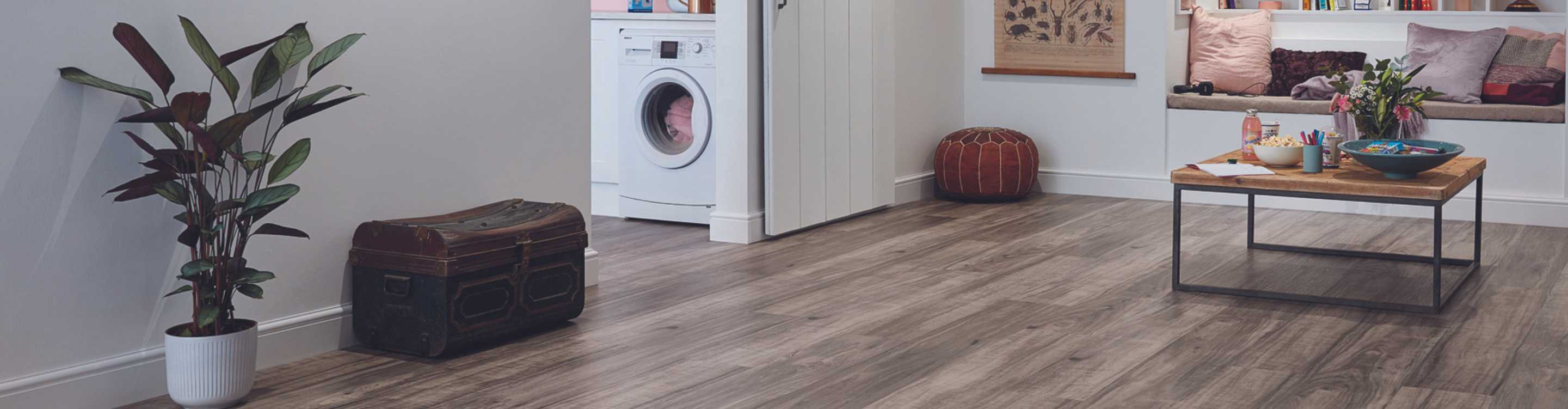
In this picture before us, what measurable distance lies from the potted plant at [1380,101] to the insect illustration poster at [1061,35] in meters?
2.17

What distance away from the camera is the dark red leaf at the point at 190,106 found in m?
2.79

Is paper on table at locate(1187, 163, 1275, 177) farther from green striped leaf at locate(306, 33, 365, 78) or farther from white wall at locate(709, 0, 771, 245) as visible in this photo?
green striped leaf at locate(306, 33, 365, 78)

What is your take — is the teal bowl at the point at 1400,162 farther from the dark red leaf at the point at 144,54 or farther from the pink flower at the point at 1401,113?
the dark red leaf at the point at 144,54

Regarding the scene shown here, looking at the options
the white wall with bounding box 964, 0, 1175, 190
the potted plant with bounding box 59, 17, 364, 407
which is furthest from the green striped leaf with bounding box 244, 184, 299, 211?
the white wall with bounding box 964, 0, 1175, 190

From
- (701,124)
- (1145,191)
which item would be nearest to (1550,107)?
(1145,191)

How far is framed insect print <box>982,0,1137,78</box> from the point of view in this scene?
659 centimetres

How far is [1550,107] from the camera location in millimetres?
5633

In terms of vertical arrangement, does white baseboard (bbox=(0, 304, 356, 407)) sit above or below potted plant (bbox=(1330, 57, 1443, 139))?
below

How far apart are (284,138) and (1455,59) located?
186 inches

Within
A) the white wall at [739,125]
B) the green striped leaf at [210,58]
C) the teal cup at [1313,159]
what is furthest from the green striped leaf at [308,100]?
the teal cup at [1313,159]

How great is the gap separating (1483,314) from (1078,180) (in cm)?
298

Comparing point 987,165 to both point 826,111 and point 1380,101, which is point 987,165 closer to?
point 826,111

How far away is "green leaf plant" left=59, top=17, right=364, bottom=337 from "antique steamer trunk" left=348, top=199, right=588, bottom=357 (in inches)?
14.0

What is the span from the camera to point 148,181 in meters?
2.85
